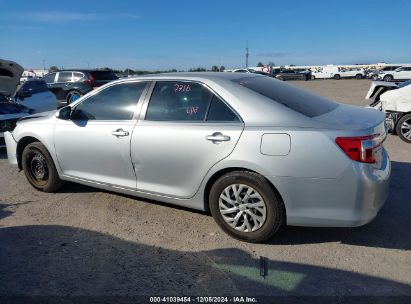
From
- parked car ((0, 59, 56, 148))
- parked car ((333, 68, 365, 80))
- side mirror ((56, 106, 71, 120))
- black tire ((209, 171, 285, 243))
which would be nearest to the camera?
black tire ((209, 171, 285, 243))

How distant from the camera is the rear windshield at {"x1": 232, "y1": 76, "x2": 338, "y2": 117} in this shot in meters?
3.77

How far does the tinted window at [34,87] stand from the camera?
10.6m

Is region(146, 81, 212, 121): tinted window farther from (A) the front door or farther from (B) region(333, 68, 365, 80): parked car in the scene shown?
(B) region(333, 68, 365, 80): parked car

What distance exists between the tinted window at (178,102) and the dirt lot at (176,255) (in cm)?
117

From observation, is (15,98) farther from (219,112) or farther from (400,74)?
(400,74)

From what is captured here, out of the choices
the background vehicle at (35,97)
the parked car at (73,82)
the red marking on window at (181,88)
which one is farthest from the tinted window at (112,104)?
the parked car at (73,82)

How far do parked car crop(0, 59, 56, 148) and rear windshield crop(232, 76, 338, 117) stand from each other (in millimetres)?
5885

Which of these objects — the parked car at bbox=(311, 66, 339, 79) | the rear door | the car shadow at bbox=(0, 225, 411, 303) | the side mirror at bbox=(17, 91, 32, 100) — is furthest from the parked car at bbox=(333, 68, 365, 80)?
the car shadow at bbox=(0, 225, 411, 303)

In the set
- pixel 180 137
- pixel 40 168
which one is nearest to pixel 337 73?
pixel 40 168

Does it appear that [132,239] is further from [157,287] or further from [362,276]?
[362,276]

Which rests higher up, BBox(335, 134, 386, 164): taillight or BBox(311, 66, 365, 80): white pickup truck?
BBox(335, 134, 386, 164): taillight

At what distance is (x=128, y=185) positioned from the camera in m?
4.48

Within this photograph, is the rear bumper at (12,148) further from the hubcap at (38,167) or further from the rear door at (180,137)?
the rear door at (180,137)

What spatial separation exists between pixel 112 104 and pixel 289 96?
2032 millimetres
